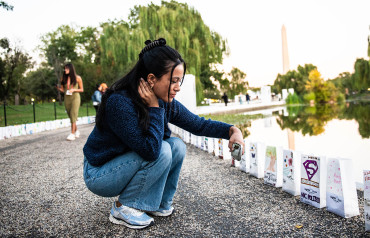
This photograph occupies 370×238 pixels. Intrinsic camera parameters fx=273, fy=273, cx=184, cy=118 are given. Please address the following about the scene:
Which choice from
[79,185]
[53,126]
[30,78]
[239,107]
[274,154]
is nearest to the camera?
[274,154]

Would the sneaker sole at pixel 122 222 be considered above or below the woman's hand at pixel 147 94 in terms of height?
below

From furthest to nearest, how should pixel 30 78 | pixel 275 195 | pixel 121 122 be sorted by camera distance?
pixel 30 78, pixel 275 195, pixel 121 122

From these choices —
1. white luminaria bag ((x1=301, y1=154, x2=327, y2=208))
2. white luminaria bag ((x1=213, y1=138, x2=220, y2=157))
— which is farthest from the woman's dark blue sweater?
white luminaria bag ((x1=213, y1=138, x2=220, y2=157))

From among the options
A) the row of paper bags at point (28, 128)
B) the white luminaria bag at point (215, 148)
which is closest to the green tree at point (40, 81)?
the row of paper bags at point (28, 128)

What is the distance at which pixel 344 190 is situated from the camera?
5.94ft

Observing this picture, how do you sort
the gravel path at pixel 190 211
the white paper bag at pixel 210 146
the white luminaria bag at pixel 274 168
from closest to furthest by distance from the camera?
the gravel path at pixel 190 211, the white luminaria bag at pixel 274 168, the white paper bag at pixel 210 146

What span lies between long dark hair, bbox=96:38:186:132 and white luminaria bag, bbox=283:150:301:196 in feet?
4.26

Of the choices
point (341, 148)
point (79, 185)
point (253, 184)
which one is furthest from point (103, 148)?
point (341, 148)

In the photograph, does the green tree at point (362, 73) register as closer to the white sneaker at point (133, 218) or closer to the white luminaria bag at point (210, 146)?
the white luminaria bag at point (210, 146)

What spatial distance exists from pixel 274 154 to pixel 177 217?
A: 1.15m

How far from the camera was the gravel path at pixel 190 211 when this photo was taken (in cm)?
173

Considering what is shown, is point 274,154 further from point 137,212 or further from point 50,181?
point 50,181

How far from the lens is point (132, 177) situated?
168 centimetres

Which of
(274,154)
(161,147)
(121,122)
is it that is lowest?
(274,154)
